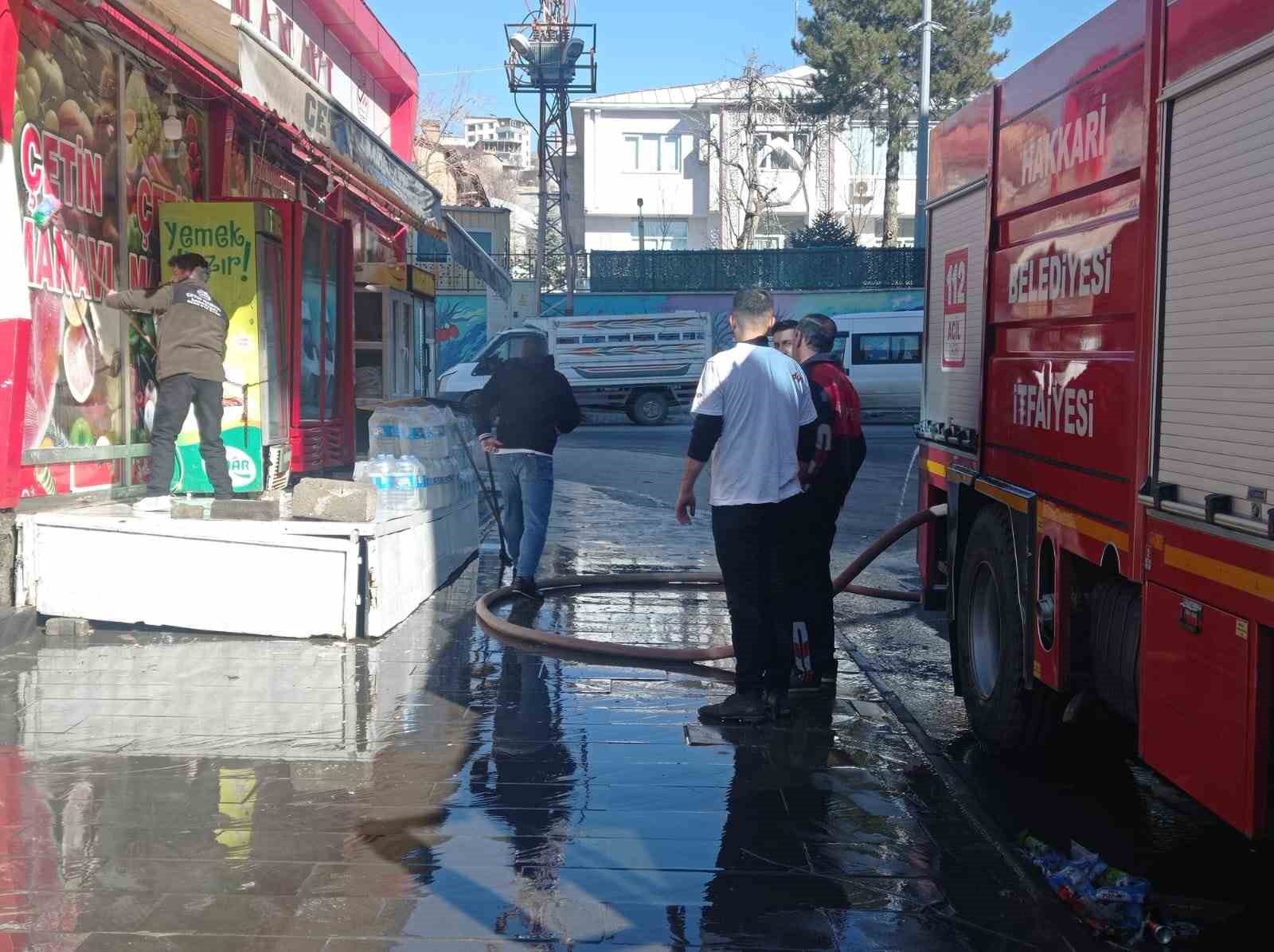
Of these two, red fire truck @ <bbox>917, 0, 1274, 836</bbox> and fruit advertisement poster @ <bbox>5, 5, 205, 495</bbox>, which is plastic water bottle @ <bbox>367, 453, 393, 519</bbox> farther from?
Result: red fire truck @ <bbox>917, 0, 1274, 836</bbox>

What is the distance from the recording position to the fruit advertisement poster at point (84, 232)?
8195 mm

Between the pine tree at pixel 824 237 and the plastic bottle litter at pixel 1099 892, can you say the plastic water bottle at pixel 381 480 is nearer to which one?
the plastic bottle litter at pixel 1099 892

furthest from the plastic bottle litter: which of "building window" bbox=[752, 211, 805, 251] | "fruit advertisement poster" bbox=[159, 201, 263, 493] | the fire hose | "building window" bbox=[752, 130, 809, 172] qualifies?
"building window" bbox=[752, 130, 809, 172]

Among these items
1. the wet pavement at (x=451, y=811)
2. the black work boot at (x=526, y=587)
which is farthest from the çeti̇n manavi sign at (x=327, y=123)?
the wet pavement at (x=451, y=811)

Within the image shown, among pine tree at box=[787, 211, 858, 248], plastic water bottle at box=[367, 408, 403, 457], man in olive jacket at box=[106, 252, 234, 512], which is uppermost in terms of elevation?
pine tree at box=[787, 211, 858, 248]

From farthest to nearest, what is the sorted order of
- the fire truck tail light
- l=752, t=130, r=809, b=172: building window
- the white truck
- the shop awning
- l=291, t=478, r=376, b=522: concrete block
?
l=752, t=130, r=809, b=172: building window → the white truck → the shop awning → l=291, t=478, r=376, b=522: concrete block → the fire truck tail light

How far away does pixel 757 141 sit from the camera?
51906 millimetres

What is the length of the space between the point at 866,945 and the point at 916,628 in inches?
215

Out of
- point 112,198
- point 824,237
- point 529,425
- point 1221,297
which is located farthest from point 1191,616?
point 824,237

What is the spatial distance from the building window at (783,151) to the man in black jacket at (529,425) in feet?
147

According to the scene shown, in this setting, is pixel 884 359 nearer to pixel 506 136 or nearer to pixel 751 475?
pixel 751 475

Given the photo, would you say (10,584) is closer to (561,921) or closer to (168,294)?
(168,294)

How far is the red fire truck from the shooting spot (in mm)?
3537

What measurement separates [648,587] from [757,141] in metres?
44.2
